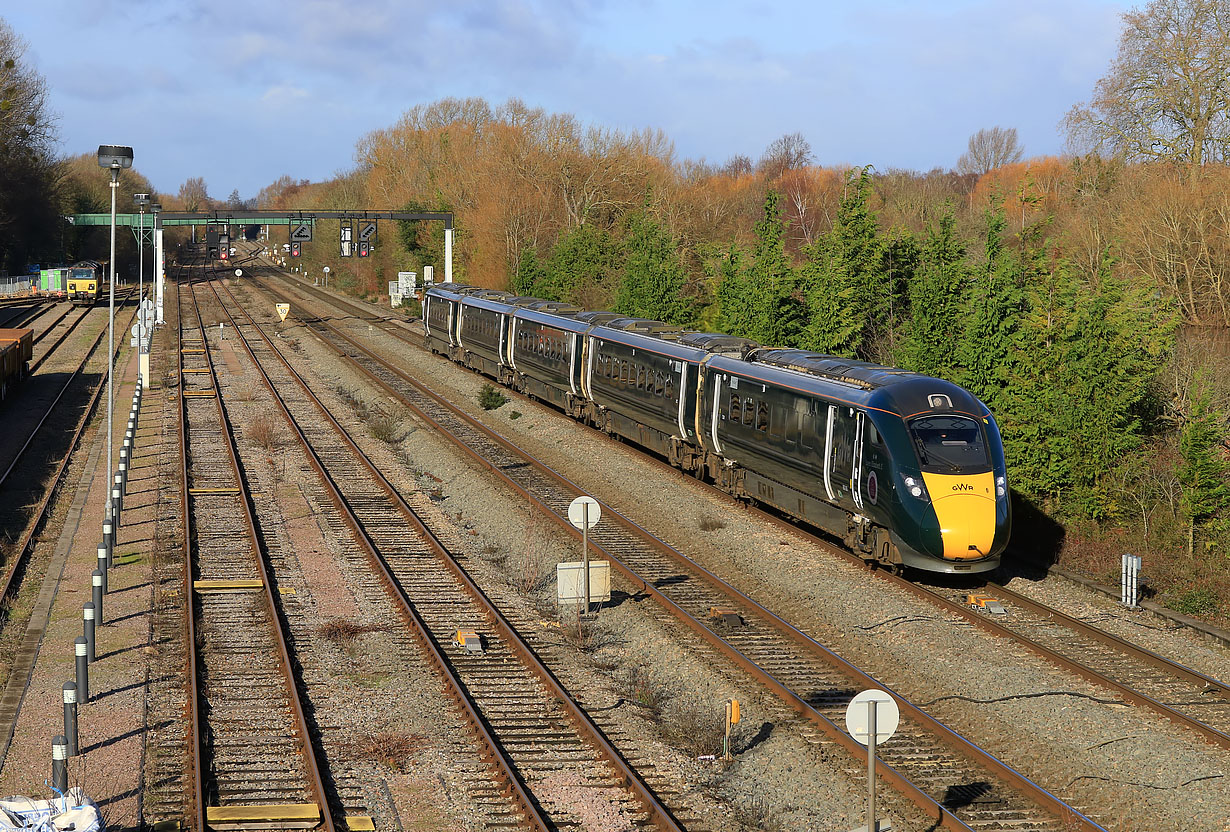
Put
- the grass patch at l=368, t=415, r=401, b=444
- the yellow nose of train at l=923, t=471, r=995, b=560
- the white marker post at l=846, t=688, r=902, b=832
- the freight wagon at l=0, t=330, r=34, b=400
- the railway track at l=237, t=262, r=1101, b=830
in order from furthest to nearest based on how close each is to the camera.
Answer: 1. the freight wagon at l=0, t=330, r=34, b=400
2. the grass patch at l=368, t=415, r=401, b=444
3. the yellow nose of train at l=923, t=471, r=995, b=560
4. the railway track at l=237, t=262, r=1101, b=830
5. the white marker post at l=846, t=688, r=902, b=832

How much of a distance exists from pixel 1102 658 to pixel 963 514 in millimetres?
2842

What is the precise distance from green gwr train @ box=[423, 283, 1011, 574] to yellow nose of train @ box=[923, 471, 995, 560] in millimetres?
15

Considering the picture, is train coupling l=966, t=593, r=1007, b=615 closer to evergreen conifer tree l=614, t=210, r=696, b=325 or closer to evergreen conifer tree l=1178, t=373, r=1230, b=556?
evergreen conifer tree l=1178, t=373, r=1230, b=556

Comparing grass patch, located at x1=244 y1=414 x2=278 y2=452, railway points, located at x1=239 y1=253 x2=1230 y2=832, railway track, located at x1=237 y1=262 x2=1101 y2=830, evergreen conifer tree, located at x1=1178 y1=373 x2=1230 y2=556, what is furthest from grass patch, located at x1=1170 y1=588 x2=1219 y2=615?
railway points, located at x1=239 y1=253 x2=1230 y2=832

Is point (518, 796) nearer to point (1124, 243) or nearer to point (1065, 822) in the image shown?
point (1065, 822)

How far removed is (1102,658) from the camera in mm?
14703

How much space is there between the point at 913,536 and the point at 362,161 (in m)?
103

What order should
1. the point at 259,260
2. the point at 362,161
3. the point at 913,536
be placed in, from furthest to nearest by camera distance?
the point at 259,260, the point at 362,161, the point at 913,536

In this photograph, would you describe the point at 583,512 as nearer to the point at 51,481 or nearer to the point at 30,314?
the point at 51,481

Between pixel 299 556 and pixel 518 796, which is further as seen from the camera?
pixel 299 556

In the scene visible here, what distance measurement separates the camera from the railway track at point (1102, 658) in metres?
13.0

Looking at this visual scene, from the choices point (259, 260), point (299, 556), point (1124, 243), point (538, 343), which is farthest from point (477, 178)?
point (259, 260)

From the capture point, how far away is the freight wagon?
118 ft

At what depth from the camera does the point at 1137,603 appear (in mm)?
17266
